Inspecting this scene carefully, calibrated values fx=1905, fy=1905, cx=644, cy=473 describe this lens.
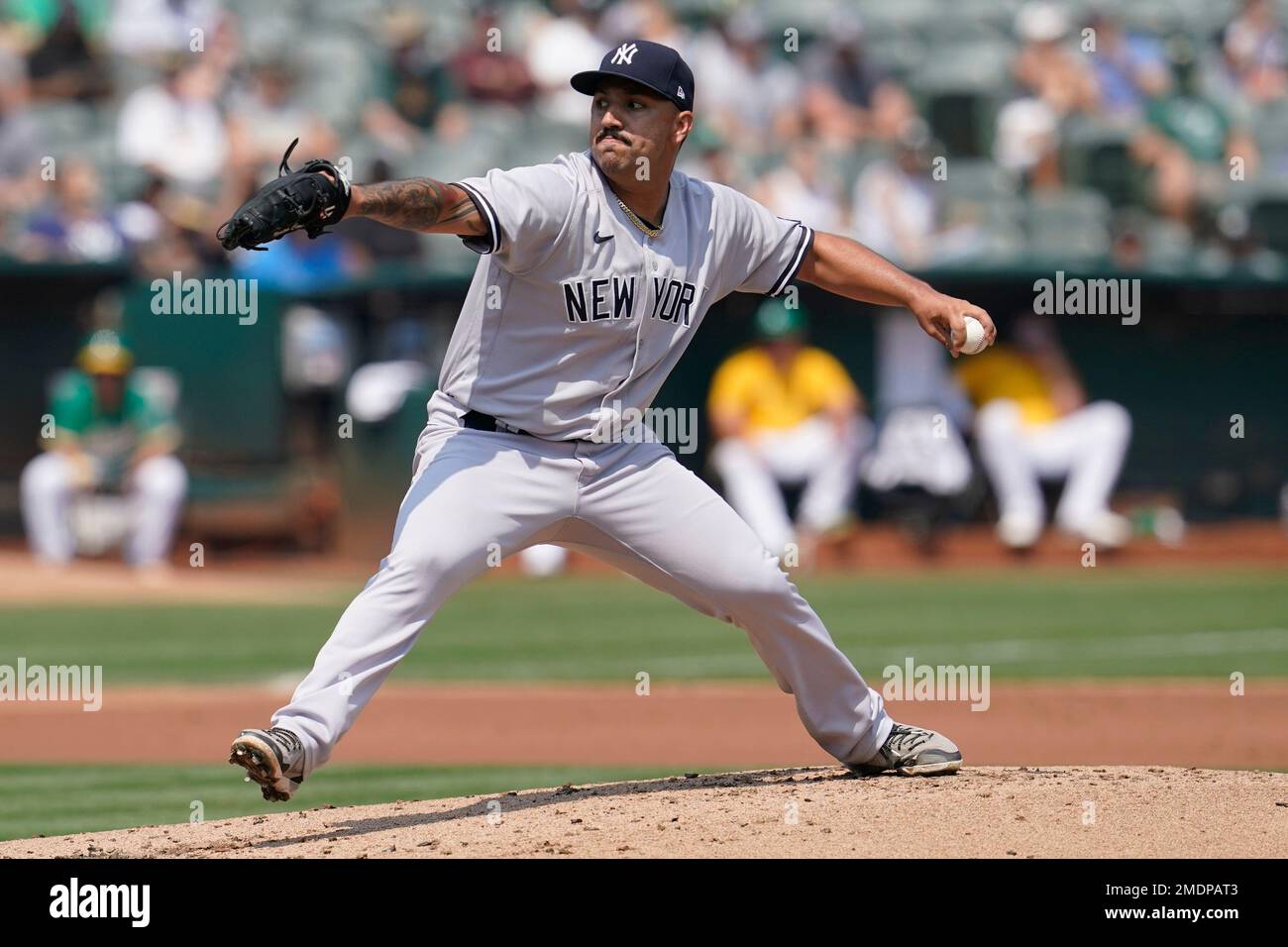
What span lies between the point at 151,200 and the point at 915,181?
19.0 ft

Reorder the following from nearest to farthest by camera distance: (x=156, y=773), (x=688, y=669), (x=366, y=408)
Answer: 1. (x=156, y=773)
2. (x=688, y=669)
3. (x=366, y=408)

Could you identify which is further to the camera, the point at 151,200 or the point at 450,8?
the point at 450,8

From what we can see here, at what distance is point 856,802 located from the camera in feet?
15.9

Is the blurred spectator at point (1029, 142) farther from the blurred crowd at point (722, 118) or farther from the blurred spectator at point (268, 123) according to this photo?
the blurred spectator at point (268, 123)

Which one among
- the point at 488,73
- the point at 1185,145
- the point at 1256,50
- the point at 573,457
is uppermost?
the point at 1256,50

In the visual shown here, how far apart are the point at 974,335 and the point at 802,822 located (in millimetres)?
1311

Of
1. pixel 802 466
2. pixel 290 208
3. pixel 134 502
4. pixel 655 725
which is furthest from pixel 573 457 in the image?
pixel 802 466

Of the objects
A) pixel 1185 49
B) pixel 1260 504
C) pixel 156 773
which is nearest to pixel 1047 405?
pixel 1260 504

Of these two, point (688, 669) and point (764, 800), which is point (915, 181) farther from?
point (764, 800)

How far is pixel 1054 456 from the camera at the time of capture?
1432cm

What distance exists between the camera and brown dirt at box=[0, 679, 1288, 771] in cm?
→ 693

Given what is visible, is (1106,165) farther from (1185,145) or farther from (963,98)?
(963,98)

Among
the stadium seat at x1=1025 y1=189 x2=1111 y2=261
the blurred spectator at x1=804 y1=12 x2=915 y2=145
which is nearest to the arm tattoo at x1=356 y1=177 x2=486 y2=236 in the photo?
the stadium seat at x1=1025 y1=189 x2=1111 y2=261

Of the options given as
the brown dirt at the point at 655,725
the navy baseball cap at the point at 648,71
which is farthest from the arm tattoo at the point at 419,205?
the brown dirt at the point at 655,725
